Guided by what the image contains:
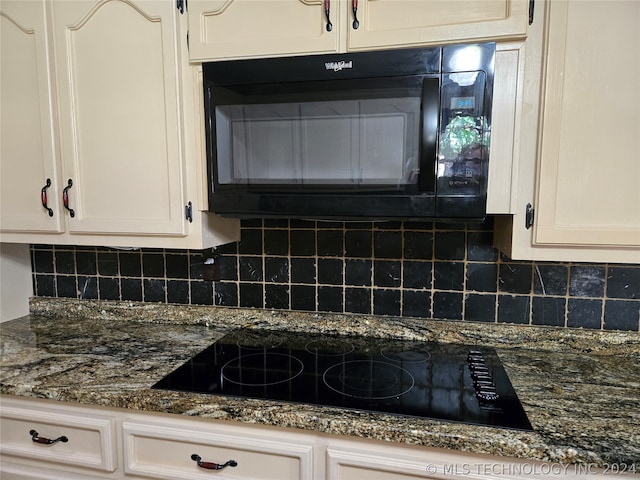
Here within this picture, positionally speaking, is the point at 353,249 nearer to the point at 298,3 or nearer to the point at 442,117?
the point at 442,117

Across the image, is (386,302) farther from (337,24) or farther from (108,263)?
(108,263)

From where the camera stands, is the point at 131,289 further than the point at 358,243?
Yes

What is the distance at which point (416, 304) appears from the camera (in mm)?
1487

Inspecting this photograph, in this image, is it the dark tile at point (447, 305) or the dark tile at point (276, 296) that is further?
A: the dark tile at point (276, 296)

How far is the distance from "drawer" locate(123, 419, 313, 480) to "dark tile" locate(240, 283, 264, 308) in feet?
1.97

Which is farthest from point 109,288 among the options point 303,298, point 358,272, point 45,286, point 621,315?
point 621,315

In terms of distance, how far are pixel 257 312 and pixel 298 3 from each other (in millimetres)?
1027

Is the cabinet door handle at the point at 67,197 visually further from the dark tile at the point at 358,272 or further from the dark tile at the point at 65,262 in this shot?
the dark tile at the point at 358,272

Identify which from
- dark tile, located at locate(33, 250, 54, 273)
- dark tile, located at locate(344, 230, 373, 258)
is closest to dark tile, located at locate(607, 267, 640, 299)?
dark tile, located at locate(344, 230, 373, 258)

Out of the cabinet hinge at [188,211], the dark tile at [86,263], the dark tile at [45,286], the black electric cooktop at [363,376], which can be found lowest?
the black electric cooktop at [363,376]

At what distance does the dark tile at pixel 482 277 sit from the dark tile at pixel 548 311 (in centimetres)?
14

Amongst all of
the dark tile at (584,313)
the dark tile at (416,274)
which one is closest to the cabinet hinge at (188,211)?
the dark tile at (416,274)

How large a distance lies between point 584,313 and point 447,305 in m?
0.42

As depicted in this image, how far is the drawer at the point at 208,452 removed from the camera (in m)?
1.02
